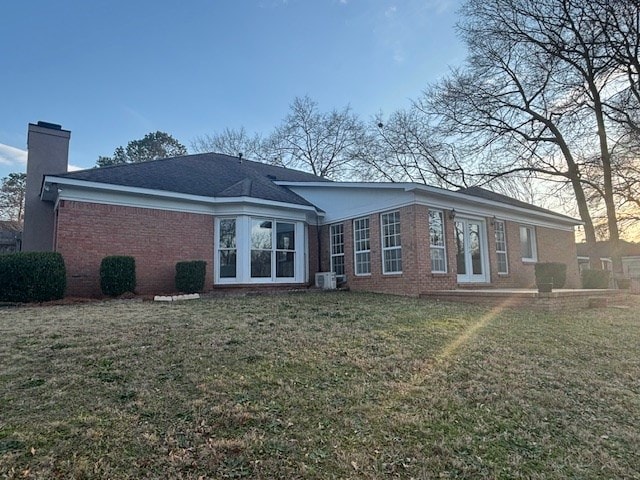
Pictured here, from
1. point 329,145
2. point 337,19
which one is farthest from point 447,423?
point 329,145

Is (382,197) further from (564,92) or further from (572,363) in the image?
(564,92)

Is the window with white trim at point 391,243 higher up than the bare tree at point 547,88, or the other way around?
the bare tree at point 547,88

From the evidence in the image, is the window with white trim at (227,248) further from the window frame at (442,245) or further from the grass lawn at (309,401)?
the window frame at (442,245)

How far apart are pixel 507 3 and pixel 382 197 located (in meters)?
10.8

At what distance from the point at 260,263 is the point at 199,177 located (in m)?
3.75

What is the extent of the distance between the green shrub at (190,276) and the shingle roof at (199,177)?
2303 millimetres

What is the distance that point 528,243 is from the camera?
49.5ft

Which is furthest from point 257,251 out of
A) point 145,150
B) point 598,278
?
point 145,150

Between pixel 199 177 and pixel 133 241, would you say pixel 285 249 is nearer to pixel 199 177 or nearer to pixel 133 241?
pixel 199 177

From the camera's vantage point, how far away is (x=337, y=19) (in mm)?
11844

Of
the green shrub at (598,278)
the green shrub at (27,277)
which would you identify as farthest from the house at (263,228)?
the green shrub at (598,278)

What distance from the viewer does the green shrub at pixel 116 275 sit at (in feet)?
30.9

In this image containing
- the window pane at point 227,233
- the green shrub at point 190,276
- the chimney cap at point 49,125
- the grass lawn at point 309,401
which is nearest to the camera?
the grass lawn at point 309,401

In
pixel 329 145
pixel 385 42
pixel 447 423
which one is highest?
pixel 329 145
